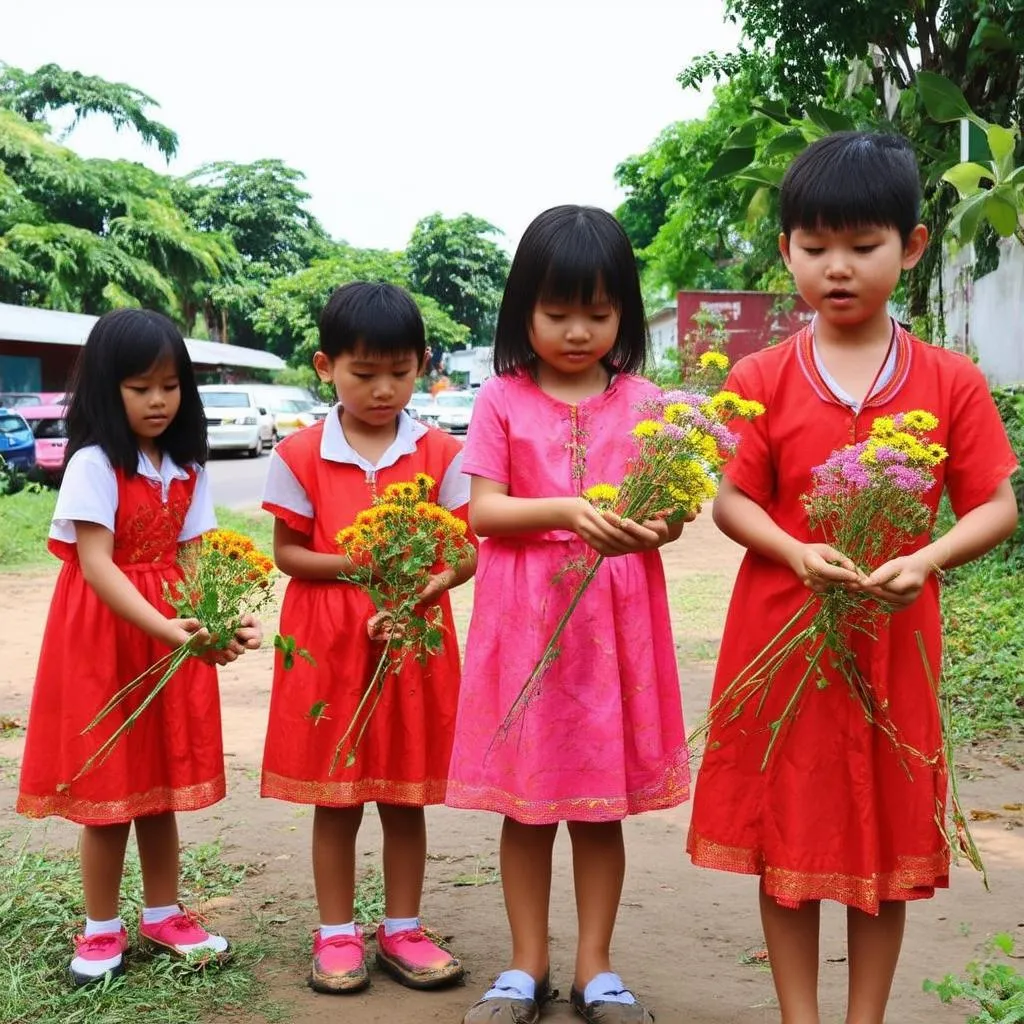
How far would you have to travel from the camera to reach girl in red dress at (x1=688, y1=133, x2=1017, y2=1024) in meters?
2.27

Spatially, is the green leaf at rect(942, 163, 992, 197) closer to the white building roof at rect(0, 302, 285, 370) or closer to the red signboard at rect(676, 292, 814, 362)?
the red signboard at rect(676, 292, 814, 362)

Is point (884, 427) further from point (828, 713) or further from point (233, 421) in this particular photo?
point (233, 421)

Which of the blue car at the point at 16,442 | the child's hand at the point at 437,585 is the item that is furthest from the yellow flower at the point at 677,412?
the blue car at the point at 16,442

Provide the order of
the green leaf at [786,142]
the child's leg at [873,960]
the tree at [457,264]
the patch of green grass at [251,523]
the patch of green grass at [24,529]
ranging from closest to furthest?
the child's leg at [873,960], the green leaf at [786,142], the patch of green grass at [24,529], the patch of green grass at [251,523], the tree at [457,264]

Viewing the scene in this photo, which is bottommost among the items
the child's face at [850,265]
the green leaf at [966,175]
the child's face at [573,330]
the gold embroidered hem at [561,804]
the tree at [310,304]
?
the gold embroidered hem at [561,804]

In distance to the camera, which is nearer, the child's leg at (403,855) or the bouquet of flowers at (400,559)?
the bouquet of flowers at (400,559)

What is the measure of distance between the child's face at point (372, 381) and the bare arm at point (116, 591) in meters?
0.60

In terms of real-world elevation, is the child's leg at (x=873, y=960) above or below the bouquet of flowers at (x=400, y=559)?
below

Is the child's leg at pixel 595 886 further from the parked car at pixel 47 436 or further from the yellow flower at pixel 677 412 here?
the parked car at pixel 47 436

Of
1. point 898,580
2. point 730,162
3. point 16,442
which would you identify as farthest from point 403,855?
point 16,442

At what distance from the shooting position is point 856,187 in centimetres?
224

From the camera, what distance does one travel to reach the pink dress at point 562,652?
258cm

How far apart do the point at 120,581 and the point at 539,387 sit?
1.00 meters

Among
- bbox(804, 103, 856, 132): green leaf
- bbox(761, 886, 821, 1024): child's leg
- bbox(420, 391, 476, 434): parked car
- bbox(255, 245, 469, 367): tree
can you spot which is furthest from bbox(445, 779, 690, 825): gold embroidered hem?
bbox(255, 245, 469, 367): tree
